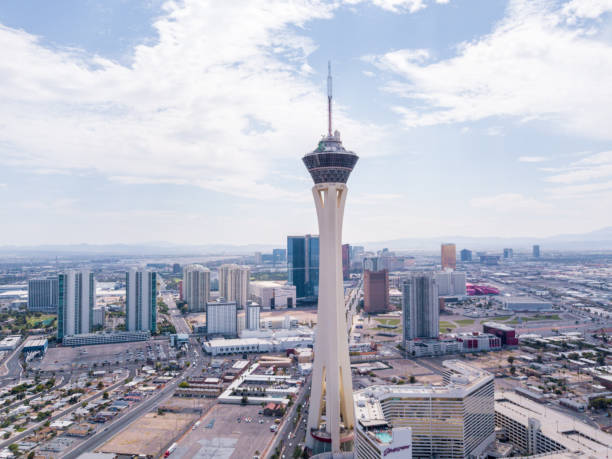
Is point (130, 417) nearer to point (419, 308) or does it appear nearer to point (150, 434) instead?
point (150, 434)

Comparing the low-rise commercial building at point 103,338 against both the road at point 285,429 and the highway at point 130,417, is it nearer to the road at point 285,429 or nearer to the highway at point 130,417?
the highway at point 130,417

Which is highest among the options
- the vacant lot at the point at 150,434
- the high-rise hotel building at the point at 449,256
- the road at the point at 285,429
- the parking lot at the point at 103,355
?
the high-rise hotel building at the point at 449,256

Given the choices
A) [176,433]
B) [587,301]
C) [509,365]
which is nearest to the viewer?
[176,433]

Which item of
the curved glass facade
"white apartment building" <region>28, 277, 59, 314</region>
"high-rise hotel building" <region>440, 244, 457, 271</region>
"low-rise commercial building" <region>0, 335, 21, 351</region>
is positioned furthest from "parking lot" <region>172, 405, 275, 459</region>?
"high-rise hotel building" <region>440, 244, 457, 271</region>

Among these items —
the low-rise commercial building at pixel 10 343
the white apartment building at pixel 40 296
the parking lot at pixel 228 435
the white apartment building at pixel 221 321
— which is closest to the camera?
the parking lot at pixel 228 435

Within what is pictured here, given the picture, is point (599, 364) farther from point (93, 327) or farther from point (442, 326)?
point (93, 327)

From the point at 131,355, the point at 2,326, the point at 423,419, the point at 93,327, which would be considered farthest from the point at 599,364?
the point at 2,326

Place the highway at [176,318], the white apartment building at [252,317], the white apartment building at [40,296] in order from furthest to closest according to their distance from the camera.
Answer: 1. the white apartment building at [40,296]
2. the highway at [176,318]
3. the white apartment building at [252,317]


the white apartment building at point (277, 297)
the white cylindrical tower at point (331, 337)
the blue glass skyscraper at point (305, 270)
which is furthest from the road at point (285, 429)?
the blue glass skyscraper at point (305, 270)
